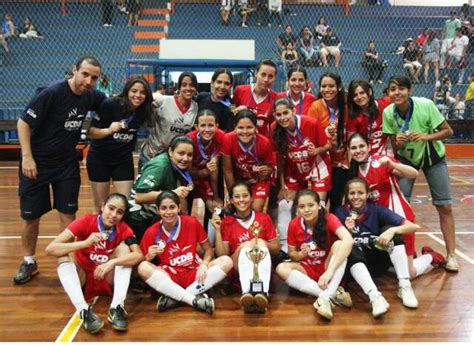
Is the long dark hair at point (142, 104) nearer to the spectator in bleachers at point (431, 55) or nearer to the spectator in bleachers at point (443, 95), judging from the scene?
the spectator in bleachers at point (443, 95)

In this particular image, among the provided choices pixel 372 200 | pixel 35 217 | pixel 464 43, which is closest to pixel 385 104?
pixel 372 200

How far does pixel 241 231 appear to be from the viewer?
3705mm

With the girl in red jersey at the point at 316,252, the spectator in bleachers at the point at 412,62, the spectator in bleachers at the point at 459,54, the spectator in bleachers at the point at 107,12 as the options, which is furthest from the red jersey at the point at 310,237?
the spectator in bleachers at the point at 107,12

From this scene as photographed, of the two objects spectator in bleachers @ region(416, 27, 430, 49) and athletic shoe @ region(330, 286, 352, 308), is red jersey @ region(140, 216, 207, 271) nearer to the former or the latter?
athletic shoe @ region(330, 286, 352, 308)

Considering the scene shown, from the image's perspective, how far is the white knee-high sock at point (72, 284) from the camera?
324 cm

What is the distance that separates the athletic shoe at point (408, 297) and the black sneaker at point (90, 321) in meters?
1.85

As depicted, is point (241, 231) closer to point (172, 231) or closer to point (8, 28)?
point (172, 231)

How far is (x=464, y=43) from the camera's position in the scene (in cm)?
1136

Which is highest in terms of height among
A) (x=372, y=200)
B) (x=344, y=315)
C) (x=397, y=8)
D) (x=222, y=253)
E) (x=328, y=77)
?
(x=397, y=8)

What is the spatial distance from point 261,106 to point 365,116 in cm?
78

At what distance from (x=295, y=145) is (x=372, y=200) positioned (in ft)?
2.18

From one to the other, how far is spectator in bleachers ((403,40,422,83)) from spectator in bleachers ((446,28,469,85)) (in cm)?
68

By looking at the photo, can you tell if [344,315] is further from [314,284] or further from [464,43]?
[464,43]

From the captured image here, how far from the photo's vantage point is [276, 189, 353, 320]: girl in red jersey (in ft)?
11.2
